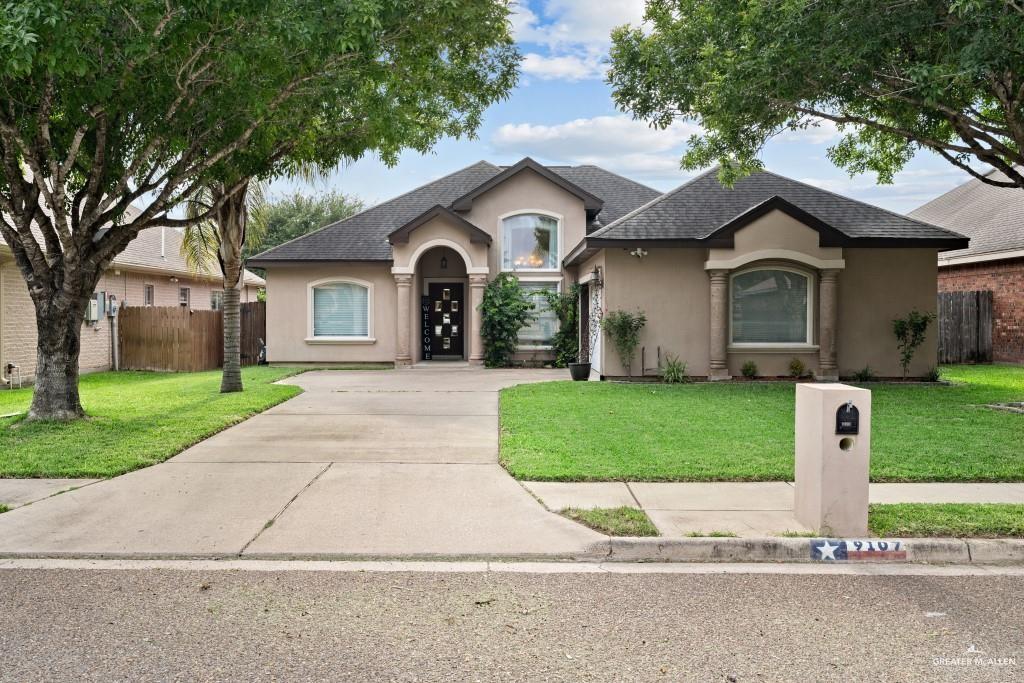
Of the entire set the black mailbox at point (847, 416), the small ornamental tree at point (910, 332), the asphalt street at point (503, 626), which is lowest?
the asphalt street at point (503, 626)

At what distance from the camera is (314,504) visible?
676cm

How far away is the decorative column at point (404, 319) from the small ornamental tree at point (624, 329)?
657 cm

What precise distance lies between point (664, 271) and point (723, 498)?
10502mm

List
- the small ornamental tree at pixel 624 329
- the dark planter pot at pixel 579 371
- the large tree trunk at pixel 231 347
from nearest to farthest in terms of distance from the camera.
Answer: the large tree trunk at pixel 231 347
the small ornamental tree at pixel 624 329
the dark planter pot at pixel 579 371

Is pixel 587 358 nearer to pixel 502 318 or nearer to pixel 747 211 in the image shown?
pixel 502 318

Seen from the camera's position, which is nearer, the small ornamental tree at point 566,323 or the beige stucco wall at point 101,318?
the beige stucco wall at point 101,318

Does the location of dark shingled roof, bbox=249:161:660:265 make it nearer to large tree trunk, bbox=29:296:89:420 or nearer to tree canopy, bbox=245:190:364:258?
large tree trunk, bbox=29:296:89:420

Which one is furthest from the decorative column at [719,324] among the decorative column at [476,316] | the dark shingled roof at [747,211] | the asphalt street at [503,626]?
the asphalt street at [503,626]

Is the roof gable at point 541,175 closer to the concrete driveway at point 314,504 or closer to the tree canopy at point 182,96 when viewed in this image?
the tree canopy at point 182,96

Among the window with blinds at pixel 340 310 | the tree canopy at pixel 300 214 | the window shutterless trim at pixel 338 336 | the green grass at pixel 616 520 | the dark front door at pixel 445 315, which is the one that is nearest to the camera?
the green grass at pixel 616 520

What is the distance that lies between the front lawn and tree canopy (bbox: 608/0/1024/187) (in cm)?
923

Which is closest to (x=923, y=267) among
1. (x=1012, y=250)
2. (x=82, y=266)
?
(x=1012, y=250)

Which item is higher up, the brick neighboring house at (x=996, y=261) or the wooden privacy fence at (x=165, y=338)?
the brick neighboring house at (x=996, y=261)

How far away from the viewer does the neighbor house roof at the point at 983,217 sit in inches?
875
